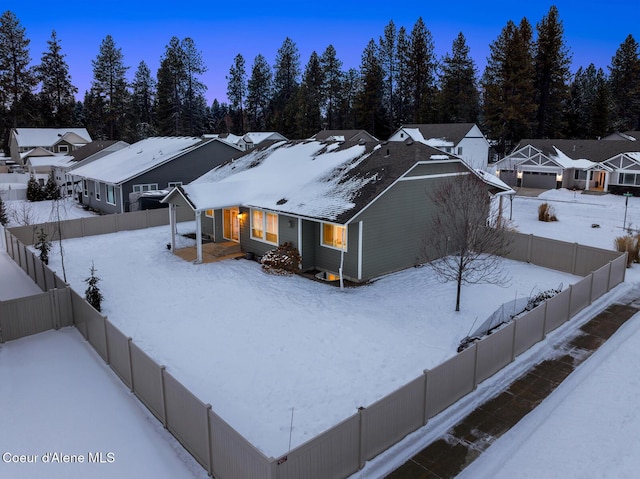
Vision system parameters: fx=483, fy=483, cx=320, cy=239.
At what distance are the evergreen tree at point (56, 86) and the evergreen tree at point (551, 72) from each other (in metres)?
68.7

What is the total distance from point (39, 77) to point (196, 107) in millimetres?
23644

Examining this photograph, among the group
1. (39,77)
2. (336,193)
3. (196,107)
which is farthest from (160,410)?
(39,77)

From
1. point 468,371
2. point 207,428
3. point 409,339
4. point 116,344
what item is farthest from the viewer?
point 409,339

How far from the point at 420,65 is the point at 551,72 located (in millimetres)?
19303

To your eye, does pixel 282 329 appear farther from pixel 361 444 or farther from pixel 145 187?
pixel 145 187

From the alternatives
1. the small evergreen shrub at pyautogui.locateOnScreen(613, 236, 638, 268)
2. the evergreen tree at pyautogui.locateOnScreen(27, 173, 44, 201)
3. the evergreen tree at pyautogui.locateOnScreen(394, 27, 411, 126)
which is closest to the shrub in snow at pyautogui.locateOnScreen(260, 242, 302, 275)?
the small evergreen shrub at pyautogui.locateOnScreen(613, 236, 638, 268)

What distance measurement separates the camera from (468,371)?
9.79m

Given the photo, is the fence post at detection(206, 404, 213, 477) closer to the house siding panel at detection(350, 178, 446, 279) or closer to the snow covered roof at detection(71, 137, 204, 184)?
the house siding panel at detection(350, 178, 446, 279)

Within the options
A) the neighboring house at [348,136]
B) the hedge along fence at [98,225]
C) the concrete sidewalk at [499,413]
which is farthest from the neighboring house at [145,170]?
the concrete sidewalk at [499,413]

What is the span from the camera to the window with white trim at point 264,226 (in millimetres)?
19969

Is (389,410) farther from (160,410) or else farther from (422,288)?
(422,288)

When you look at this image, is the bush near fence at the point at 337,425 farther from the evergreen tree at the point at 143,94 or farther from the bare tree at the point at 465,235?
the evergreen tree at the point at 143,94

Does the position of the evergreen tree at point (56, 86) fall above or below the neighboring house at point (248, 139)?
above

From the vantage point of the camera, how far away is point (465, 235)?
14391 millimetres
